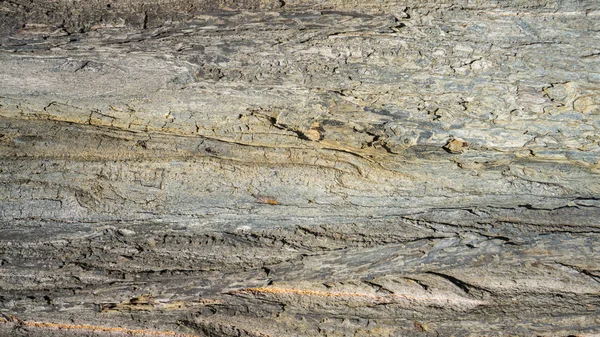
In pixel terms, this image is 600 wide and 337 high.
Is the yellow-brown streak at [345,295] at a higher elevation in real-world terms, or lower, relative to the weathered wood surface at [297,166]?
lower

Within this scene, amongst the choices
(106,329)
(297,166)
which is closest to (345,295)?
(297,166)

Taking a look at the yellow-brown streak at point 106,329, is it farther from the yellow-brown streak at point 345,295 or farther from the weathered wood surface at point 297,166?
the yellow-brown streak at point 345,295

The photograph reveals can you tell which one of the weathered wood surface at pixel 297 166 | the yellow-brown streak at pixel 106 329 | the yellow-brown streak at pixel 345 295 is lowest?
the yellow-brown streak at pixel 106 329

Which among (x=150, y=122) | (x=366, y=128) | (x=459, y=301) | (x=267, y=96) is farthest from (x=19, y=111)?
(x=459, y=301)

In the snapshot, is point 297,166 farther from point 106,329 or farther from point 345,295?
point 106,329

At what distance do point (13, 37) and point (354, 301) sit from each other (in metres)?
2.17

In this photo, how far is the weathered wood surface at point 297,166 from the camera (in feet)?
9.03

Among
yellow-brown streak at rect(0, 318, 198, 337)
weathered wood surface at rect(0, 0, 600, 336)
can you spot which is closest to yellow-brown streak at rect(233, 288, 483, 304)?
weathered wood surface at rect(0, 0, 600, 336)

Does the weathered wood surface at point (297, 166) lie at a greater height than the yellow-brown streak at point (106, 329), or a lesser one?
greater

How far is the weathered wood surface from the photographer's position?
2752 millimetres

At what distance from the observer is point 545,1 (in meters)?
2.71

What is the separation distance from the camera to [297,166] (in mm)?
2986

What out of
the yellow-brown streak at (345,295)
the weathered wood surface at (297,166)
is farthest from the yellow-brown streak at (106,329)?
the yellow-brown streak at (345,295)

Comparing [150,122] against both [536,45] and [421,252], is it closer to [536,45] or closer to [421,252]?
[421,252]
